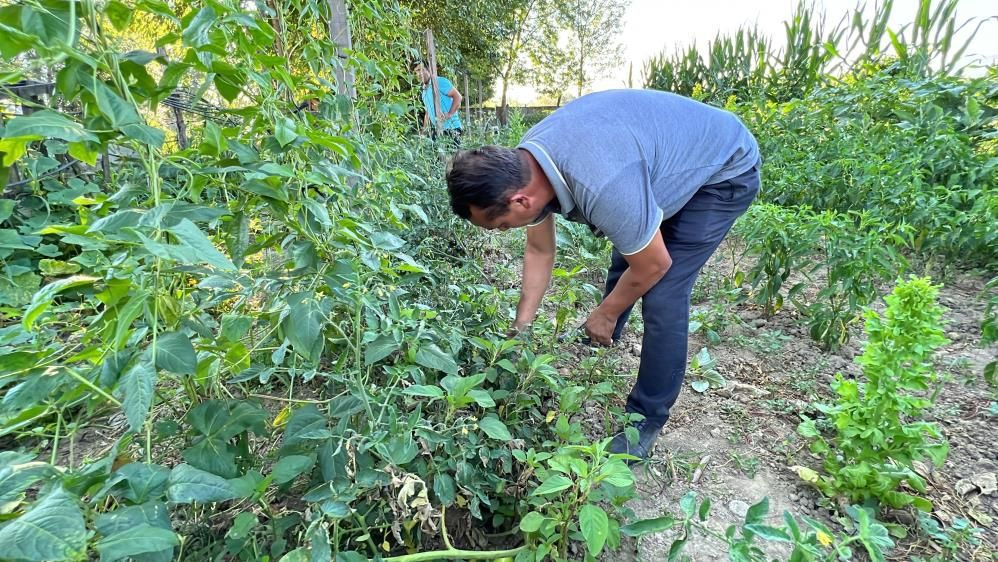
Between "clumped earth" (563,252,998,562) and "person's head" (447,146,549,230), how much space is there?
812 mm

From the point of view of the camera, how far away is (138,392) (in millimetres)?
672

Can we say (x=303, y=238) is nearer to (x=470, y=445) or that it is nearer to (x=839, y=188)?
(x=470, y=445)

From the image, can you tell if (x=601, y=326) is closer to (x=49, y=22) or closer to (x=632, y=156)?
(x=632, y=156)

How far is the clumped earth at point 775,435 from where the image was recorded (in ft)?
4.44

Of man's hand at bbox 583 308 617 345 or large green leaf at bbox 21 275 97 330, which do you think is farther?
man's hand at bbox 583 308 617 345

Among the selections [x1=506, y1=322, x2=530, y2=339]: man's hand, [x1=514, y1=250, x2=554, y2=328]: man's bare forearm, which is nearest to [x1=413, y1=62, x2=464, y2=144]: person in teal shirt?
[x1=514, y1=250, x2=554, y2=328]: man's bare forearm

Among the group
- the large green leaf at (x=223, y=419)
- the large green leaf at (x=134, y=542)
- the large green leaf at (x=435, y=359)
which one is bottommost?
the large green leaf at (x=223, y=419)

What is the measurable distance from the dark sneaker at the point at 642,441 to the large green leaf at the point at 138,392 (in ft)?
4.35

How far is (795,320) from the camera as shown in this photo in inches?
96.7

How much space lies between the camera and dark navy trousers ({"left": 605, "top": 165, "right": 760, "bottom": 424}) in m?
1.59

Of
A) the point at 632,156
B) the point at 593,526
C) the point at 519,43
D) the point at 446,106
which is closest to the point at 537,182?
the point at 632,156

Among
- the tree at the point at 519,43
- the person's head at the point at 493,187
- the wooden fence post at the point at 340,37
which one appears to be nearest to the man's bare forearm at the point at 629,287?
the person's head at the point at 493,187

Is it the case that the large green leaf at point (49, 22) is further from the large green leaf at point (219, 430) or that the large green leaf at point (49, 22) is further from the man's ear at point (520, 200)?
the man's ear at point (520, 200)

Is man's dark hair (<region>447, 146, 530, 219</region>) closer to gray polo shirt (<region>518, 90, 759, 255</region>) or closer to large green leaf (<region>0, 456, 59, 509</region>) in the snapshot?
gray polo shirt (<region>518, 90, 759, 255</region>)
